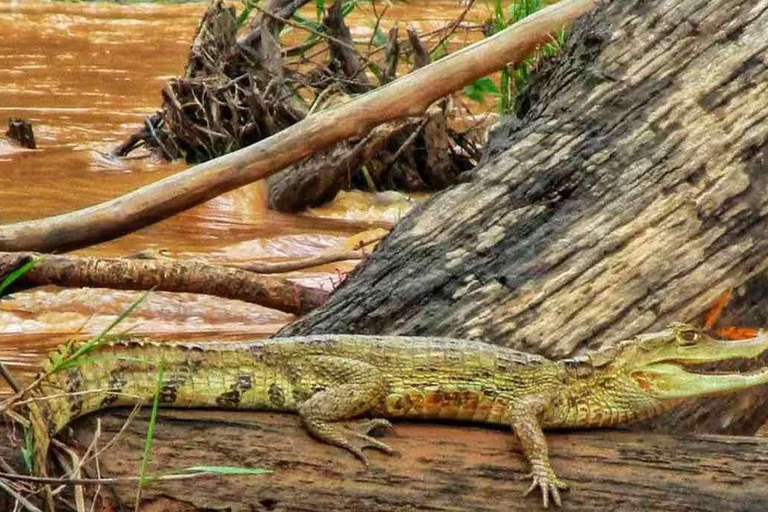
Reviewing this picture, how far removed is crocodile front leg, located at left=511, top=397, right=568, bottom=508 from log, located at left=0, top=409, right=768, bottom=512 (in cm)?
4

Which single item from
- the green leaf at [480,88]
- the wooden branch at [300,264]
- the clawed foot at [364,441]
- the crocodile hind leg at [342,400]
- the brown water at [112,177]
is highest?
the crocodile hind leg at [342,400]

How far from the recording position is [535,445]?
148 inches

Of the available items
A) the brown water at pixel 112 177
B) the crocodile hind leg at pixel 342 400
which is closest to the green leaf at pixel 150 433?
the crocodile hind leg at pixel 342 400

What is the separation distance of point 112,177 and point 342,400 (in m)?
6.63

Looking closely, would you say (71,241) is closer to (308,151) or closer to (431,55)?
(308,151)

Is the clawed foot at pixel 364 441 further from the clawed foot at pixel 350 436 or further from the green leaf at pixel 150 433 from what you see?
the green leaf at pixel 150 433

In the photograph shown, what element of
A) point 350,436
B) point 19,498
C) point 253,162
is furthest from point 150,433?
point 253,162

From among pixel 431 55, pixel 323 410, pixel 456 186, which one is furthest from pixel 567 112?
pixel 431 55

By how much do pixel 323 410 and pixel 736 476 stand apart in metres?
1.03

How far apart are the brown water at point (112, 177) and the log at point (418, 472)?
7.17 feet

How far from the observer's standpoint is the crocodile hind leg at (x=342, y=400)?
379 centimetres

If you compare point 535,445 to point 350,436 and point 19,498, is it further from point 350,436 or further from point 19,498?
point 19,498

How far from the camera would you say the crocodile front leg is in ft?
12.0

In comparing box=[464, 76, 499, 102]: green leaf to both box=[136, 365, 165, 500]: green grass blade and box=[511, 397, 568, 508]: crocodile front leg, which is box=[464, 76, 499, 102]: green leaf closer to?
box=[511, 397, 568, 508]: crocodile front leg
